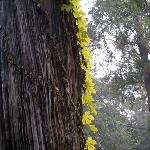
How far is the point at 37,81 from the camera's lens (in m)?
2.76

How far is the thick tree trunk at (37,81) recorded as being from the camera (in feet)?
8.68

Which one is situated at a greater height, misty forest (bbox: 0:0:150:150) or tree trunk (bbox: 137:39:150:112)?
tree trunk (bbox: 137:39:150:112)

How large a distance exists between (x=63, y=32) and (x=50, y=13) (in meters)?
0.20

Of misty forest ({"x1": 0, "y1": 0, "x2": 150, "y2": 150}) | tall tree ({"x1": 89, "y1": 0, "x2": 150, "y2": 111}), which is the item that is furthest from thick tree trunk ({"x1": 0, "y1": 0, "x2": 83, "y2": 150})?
tall tree ({"x1": 89, "y1": 0, "x2": 150, "y2": 111})

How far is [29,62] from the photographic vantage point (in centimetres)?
281

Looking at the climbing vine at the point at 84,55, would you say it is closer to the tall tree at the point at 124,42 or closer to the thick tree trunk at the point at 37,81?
the thick tree trunk at the point at 37,81

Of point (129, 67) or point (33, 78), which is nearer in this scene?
point (33, 78)

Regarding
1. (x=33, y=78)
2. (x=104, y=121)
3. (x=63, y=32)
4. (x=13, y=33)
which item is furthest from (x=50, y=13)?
(x=104, y=121)

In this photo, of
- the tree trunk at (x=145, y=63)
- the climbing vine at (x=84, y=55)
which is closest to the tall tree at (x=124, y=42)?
the tree trunk at (x=145, y=63)

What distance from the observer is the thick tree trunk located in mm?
2646

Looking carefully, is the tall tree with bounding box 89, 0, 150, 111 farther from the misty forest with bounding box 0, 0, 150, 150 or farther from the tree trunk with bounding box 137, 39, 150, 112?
the misty forest with bounding box 0, 0, 150, 150

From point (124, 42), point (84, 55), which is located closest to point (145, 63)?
point (124, 42)

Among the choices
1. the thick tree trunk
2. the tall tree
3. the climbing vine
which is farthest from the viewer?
the tall tree

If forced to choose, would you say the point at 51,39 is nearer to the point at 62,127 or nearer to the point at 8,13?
the point at 8,13
